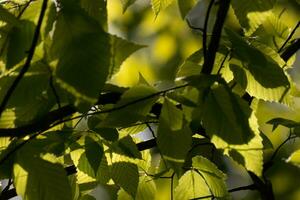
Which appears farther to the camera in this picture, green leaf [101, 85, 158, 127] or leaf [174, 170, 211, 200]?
leaf [174, 170, 211, 200]

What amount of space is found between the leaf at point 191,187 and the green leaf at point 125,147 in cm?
16

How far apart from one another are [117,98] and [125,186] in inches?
9.2

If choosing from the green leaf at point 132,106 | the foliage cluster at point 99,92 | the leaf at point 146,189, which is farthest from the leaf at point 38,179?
the leaf at point 146,189

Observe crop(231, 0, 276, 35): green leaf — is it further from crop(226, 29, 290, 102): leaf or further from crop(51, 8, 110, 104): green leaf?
crop(51, 8, 110, 104): green leaf

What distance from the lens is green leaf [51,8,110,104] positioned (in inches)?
28.9

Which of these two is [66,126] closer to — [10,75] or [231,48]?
[10,75]

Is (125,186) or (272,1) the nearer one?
(272,1)

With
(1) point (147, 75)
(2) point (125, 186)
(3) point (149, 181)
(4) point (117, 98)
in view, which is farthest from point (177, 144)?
(1) point (147, 75)

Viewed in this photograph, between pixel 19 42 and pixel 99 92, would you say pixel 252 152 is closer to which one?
pixel 99 92

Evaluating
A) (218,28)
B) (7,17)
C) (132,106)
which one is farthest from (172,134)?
(7,17)

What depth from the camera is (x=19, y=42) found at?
82 cm

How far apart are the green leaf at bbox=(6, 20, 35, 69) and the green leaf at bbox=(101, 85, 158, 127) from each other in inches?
6.1

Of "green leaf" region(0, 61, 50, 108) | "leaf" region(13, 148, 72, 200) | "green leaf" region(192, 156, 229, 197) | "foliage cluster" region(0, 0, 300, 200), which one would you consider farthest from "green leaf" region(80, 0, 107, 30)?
"green leaf" region(192, 156, 229, 197)

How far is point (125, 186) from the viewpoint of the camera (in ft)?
3.47
